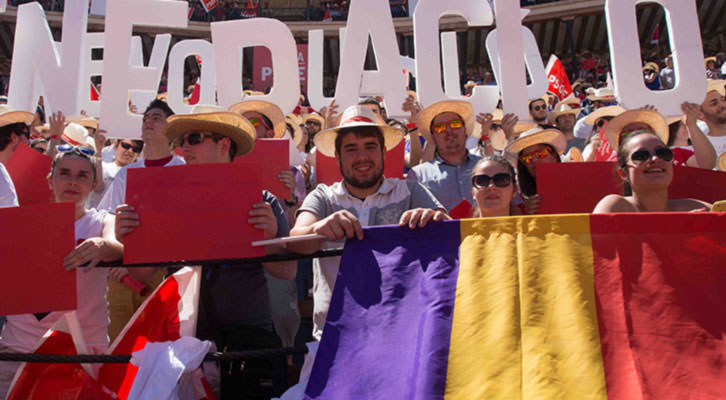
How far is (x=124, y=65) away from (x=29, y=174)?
1.72 m

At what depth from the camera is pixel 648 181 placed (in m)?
2.71

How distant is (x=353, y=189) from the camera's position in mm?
3010

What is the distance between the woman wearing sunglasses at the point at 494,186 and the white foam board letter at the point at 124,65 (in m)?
3.21

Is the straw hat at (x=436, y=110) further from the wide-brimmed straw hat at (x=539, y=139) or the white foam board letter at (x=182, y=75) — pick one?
the white foam board letter at (x=182, y=75)

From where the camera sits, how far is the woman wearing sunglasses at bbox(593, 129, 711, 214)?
2705 millimetres

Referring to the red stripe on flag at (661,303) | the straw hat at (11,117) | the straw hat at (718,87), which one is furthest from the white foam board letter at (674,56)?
the straw hat at (11,117)

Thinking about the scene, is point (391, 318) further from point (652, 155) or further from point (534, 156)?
point (534, 156)

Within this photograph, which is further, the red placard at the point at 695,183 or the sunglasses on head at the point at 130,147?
the sunglasses on head at the point at 130,147

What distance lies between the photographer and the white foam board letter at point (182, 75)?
6.30 m

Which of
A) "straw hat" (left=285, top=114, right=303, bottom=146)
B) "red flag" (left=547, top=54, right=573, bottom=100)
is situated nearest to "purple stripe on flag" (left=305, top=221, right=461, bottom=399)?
"straw hat" (left=285, top=114, right=303, bottom=146)

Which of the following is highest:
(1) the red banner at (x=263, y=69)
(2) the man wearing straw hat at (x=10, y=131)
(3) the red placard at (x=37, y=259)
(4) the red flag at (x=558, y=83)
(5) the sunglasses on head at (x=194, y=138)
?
(1) the red banner at (x=263, y=69)

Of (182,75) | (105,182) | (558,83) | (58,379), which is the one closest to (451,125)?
(105,182)

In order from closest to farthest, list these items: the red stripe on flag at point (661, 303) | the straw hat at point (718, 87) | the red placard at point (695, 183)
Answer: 1. the red stripe on flag at point (661, 303)
2. the red placard at point (695, 183)
3. the straw hat at point (718, 87)

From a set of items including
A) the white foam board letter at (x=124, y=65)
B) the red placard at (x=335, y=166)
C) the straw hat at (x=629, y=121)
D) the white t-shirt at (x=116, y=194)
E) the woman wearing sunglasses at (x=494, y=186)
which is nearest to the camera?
the woman wearing sunglasses at (x=494, y=186)
